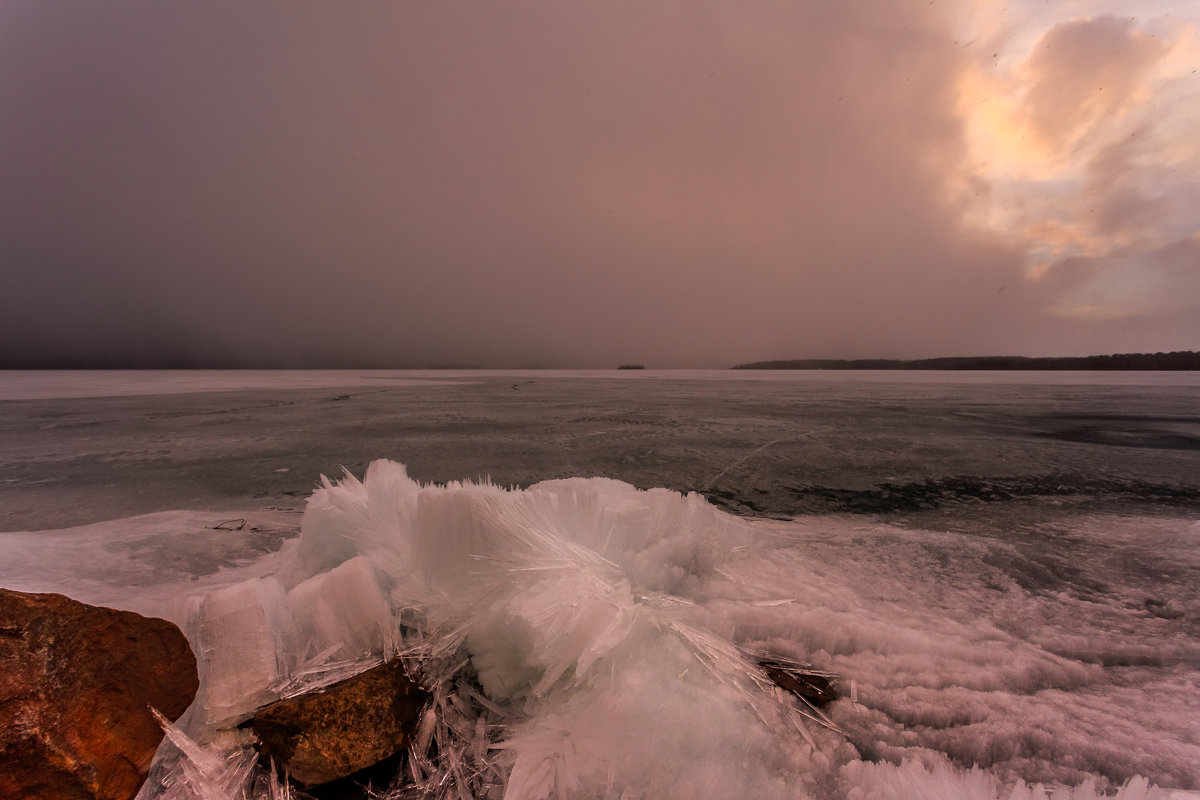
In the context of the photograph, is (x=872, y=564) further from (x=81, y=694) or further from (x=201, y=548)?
(x=201, y=548)

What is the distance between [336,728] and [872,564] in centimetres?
203

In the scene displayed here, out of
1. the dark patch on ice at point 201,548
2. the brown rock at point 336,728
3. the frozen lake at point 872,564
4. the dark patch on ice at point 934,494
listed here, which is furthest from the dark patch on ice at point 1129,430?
the dark patch on ice at point 201,548

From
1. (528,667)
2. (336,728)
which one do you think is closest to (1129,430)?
(528,667)

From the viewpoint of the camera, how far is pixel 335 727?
1.01m

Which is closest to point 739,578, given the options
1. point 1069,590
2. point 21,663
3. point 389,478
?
point 1069,590

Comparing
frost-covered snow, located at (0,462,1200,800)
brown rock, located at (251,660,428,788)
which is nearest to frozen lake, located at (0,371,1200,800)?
frost-covered snow, located at (0,462,1200,800)

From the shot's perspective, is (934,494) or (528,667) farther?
(934,494)

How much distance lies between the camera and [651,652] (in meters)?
1.19

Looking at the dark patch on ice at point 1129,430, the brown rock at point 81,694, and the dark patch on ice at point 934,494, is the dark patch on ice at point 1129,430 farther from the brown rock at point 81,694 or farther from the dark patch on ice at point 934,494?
the brown rock at point 81,694

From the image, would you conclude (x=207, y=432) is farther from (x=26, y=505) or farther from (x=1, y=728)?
(x=1, y=728)

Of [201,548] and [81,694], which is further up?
[81,694]

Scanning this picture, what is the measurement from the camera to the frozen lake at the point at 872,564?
105cm

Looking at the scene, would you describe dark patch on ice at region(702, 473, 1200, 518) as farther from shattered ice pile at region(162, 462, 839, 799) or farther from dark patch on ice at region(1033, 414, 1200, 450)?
dark patch on ice at region(1033, 414, 1200, 450)

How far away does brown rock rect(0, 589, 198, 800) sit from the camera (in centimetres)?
85
